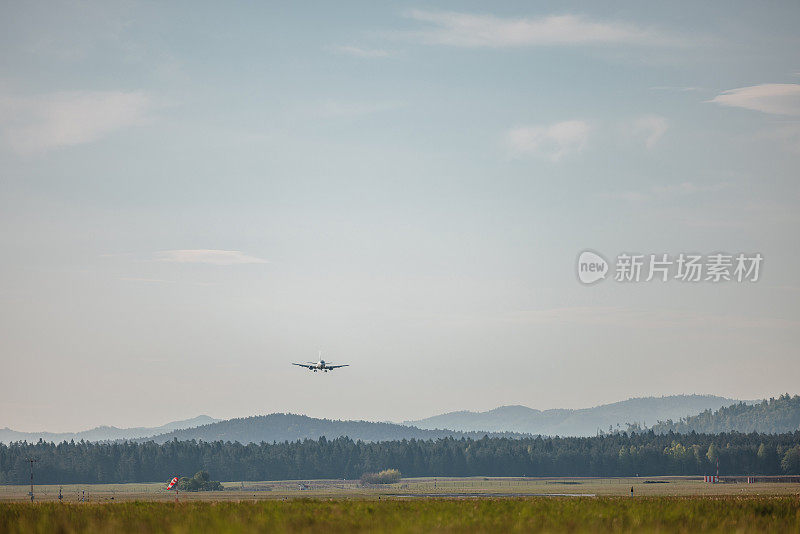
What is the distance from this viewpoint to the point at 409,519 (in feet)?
121

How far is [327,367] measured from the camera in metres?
178

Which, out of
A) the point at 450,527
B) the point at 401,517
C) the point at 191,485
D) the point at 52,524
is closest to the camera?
the point at 450,527

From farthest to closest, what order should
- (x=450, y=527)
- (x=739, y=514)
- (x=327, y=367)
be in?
1. (x=327, y=367)
2. (x=739, y=514)
3. (x=450, y=527)

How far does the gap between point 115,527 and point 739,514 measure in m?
26.3

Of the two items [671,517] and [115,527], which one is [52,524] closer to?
[115,527]

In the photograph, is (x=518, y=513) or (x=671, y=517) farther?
(x=518, y=513)

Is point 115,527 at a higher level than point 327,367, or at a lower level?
lower

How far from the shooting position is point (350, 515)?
39250mm

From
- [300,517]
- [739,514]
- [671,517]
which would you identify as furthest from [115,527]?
[739,514]

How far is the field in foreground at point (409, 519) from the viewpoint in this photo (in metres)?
33.3

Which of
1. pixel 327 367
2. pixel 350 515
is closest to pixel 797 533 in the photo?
pixel 350 515

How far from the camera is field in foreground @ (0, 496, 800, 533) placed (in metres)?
33.3

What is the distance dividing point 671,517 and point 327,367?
142 meters

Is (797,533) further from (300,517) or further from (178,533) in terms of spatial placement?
(178,533)
